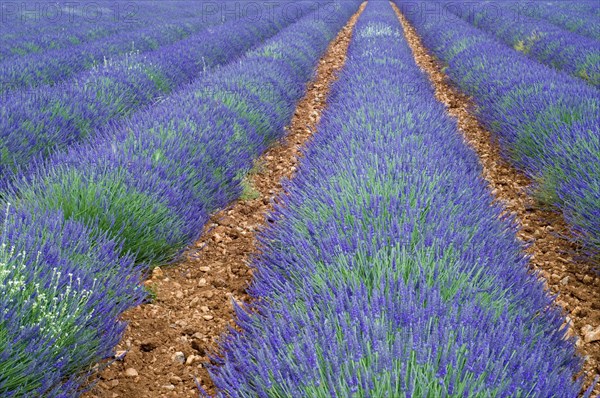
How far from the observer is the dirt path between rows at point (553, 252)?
2916 mm

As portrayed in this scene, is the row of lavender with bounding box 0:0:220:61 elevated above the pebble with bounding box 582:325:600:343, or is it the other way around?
the row of lavender with bounding box 0:0:220:61

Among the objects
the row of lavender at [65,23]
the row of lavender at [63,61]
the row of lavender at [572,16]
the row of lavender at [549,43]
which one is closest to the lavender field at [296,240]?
the row of lavender at [63,61]

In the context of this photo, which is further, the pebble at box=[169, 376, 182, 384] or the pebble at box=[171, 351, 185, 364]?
the pebble at box=[171, 351, 185, 364]

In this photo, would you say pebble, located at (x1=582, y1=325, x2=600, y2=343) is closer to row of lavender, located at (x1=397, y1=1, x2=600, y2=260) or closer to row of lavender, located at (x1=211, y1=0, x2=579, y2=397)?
row of lavender, located at (x1=211, y1=0, x2=579, y2=397)

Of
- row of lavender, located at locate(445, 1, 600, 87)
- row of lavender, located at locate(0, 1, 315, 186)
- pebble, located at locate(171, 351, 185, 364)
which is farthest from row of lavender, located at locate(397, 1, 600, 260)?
row of lavender, located at locate(0, 1, 315, 186)

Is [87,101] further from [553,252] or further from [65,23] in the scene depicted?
[65,23]

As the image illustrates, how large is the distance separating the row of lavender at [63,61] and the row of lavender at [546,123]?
15.7 ft

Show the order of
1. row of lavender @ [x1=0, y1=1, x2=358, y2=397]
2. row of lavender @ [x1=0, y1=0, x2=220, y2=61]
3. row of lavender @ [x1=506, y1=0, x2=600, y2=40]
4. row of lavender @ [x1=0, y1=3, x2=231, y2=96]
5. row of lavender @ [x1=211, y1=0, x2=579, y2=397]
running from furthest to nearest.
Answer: row of lavender @ [x1=506, y1=0, x2=600, y2=40] → row of lavender @ [x1=0, y1=0, x2=220, y2=61] → row of lavender @ [x1=0, y1=3, x2=231, y2=96] → row of lavender @ [x1=0, y1=1, x2=358, y2=397] → row of lavender @ [x1=211, y1=0, x2=579, y2=397]

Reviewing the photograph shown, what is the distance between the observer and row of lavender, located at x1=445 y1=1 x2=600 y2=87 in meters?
8.15

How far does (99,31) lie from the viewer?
1327 cm

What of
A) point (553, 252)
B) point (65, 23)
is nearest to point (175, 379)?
point (553, 252)

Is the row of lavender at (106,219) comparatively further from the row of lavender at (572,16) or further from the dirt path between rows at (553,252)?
the row of lavender at (572,16)

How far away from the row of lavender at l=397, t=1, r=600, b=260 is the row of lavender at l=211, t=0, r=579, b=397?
0.72 meters

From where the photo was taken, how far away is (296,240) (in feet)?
9.15
